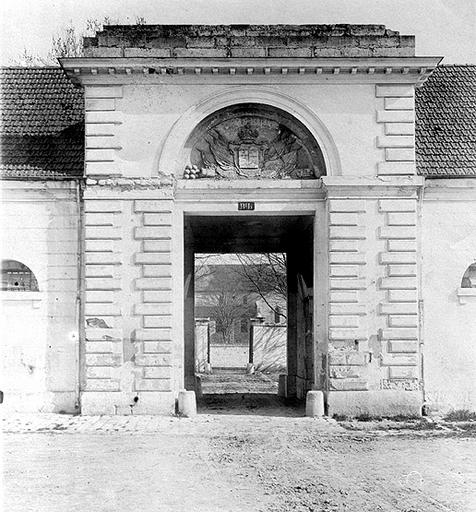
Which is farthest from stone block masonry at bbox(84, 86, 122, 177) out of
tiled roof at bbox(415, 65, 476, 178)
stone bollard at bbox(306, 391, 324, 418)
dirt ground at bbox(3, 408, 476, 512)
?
tiled roof at bbox(415, 65, 476, 178)

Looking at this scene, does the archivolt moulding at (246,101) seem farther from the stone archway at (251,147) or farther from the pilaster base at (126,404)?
the pilaster base at (126,404)

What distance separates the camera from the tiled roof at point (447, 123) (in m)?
16.1

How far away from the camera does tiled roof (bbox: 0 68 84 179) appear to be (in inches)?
635

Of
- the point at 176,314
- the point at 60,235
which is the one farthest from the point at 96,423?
the point at 60,235

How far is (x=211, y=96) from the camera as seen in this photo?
1565cm

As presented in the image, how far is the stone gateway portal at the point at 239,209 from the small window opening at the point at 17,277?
5 cm

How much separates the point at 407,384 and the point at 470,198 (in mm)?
4006

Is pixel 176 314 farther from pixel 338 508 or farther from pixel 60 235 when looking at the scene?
pixel 338 508

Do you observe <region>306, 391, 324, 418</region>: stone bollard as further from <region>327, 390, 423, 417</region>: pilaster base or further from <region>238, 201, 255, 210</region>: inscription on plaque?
<region>238, 201, 255, 210</region>: inscription on plaque

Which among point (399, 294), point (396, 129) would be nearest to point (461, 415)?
point (399, 294)

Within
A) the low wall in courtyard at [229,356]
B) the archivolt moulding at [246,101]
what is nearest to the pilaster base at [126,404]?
the archivolt moulding at [246,101]

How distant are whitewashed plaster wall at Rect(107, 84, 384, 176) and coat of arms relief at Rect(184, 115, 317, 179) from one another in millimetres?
697

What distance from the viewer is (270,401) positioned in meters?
19.2

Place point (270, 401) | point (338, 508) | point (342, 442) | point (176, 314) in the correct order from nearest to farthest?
point (338, 508)
point (342, 442)
point (176, 314)
point (270, 401)
